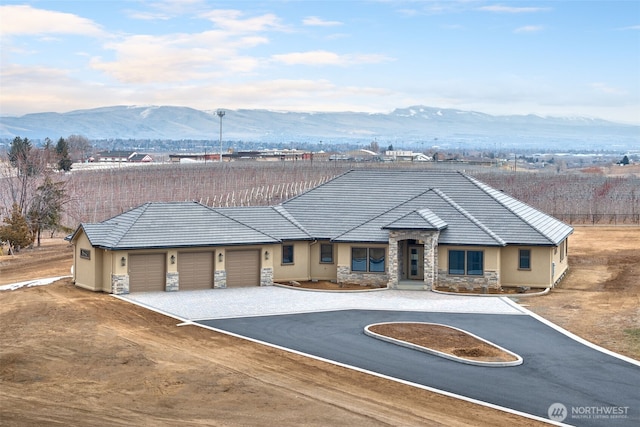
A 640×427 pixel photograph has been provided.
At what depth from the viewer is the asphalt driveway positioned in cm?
2152

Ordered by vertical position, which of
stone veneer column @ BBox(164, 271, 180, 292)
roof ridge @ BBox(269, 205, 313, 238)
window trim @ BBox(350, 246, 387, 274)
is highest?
roof ridge @ BBox(269, 205, 313, 238)

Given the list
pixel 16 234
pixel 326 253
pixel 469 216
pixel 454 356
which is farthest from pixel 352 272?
pixel 16 234

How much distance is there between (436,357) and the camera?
25.8 m

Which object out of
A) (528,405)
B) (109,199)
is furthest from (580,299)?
(109,199)

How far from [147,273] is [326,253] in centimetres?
928

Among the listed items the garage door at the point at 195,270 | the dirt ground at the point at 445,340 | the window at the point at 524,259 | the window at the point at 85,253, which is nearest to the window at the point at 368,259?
the window at the point at 524,259

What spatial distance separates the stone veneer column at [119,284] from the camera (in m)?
36.7

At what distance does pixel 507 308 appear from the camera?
1345 inches

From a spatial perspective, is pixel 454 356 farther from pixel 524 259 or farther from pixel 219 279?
pixel 219 279

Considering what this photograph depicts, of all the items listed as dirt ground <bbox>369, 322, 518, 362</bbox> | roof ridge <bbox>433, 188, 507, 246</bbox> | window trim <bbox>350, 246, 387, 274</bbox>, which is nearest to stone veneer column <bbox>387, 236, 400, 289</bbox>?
window trim <bbox>350, 246, 387, 274</bbox>

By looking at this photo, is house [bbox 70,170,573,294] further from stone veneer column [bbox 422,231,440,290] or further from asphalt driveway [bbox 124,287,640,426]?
asphalt driveway [bbox 124,287,640,426]

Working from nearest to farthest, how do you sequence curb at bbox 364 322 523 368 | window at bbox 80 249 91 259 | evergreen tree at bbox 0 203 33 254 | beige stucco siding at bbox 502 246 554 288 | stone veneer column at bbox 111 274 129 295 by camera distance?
1. curb at bbox 364 322 523 368
2. stone veneer column at bbox 111 274 129 295
3. window at bbox 80 249 91 259
4. beige stucco siding at bbox 502 246 554 288
5. evergreen tree at bbox 0 203 33 254

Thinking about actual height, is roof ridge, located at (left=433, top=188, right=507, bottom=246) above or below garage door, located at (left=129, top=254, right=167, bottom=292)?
above

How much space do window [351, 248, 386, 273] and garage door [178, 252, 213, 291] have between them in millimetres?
7220
